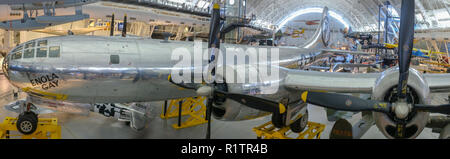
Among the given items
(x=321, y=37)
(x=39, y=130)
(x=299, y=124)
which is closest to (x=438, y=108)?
(x=299, y=124)

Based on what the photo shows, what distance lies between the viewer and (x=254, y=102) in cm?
567

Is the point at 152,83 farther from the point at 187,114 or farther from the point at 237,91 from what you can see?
the point at 187,114

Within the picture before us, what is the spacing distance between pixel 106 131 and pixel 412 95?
911 centimetres

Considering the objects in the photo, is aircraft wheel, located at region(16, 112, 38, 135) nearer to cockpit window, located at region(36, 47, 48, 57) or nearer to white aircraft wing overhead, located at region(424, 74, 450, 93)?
cockpit window, located at region(36, 47, 48, 57)

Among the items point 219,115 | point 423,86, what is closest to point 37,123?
point 219,115

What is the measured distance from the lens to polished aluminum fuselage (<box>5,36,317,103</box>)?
675 centimetres

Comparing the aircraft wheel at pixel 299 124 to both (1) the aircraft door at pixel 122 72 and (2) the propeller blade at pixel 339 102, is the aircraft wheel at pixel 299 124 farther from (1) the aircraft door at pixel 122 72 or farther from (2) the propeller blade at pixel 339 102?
(1) the aircraft door at pixel 122 72

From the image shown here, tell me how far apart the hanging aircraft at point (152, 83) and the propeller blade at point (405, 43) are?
28 centimetres

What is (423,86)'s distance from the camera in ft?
16.6

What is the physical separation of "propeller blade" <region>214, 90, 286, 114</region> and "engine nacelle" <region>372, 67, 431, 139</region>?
192 centimetres

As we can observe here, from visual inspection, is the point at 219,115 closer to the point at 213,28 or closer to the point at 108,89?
the point at 213,28

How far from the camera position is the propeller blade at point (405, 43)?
4.77 meters

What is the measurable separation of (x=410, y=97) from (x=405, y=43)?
1028 mm
